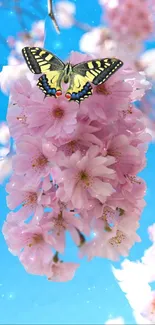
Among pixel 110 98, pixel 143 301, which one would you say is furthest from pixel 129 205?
pixel 143 301

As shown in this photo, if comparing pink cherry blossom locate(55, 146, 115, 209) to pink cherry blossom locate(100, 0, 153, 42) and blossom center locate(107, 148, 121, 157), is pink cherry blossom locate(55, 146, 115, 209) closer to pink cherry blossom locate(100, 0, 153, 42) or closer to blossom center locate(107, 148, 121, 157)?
blossom center locate(107, 148, 121, 157)

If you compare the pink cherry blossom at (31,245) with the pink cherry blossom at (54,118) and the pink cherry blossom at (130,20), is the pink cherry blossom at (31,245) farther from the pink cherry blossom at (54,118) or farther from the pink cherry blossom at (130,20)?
the pink cherry blossom at (130,20)

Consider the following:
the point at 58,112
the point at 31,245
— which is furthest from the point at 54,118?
the point at 31,245

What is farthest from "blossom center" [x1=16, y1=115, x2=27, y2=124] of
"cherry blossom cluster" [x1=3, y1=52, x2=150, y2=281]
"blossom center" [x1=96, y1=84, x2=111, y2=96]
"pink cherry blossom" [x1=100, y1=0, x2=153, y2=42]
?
"pink cherry blossom" [x1=100, y1=0, x2=153, y2=42]

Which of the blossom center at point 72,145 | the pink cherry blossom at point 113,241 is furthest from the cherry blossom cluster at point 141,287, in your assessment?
the blossom center at point 72,145

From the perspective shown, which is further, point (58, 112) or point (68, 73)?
point (68, 73)

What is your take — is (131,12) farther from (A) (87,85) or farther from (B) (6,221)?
(B) (6,221)

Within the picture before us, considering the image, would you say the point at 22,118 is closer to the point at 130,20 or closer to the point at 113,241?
the point at 113,241
